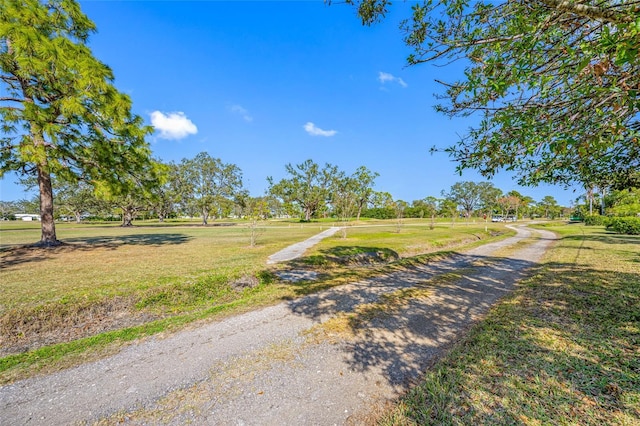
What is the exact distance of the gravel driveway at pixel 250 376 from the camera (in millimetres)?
2564

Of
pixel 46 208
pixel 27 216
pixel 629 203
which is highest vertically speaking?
pixel 629 203

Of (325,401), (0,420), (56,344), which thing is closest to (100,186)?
(56,344)

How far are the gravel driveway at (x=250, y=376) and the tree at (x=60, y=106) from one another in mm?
10648

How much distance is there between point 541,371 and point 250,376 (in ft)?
11.6

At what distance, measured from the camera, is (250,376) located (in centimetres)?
314

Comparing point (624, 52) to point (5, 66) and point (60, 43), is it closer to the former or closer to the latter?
point (60, 43)

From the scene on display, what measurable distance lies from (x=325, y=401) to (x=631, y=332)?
16.0 ft

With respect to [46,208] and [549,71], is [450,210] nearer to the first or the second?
[549,71]

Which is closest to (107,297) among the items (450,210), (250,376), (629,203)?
(250,376)

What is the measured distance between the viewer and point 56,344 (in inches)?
165

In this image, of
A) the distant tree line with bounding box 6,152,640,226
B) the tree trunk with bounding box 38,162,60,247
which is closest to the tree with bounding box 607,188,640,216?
the distant tree line with bounding box 6,152,640,226

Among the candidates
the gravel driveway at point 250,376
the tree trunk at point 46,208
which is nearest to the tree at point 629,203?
the gravel driveway at point 250,376

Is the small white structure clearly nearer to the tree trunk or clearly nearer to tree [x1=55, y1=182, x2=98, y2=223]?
tree [x1=55, y1=182, x2=98, y2=223]

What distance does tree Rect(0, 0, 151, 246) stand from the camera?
9.40 meters
